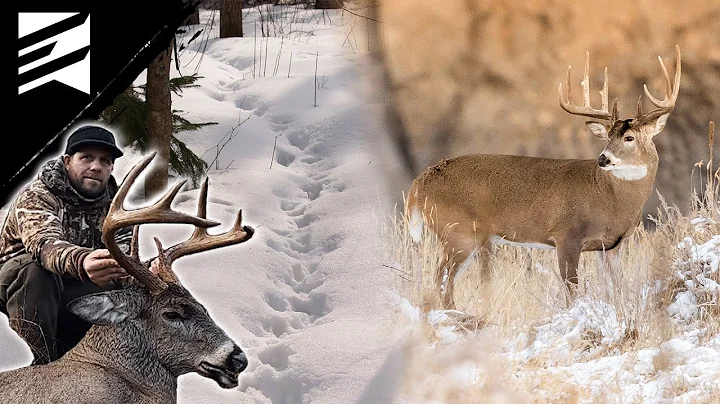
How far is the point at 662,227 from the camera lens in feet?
15.6

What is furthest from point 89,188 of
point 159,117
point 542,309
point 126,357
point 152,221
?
point 542,309

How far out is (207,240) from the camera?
349 centimetres

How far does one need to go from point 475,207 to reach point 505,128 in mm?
1004

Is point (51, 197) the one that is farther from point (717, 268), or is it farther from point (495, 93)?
point (495, 93)

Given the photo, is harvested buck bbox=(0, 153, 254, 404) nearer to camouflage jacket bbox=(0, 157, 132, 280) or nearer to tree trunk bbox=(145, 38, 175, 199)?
camouflage jacket bbox=(0, 157, 132, 280)

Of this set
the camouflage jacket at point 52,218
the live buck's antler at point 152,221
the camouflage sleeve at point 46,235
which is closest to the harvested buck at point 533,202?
the live buck's antler at point 152,221

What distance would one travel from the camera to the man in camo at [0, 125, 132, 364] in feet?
11.1

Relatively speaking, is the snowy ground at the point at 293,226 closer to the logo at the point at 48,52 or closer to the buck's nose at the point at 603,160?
the logo at the point at 48,52

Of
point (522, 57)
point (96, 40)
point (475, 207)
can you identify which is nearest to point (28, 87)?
point (96, 40)

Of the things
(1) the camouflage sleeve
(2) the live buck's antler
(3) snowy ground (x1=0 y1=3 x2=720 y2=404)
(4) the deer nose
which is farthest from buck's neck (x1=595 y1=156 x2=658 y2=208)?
(1) the camouflage sleeve

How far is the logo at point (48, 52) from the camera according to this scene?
3.48 meters

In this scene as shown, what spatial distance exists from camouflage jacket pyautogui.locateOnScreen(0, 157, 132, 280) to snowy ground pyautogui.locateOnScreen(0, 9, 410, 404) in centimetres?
22

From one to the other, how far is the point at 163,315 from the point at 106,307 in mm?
183

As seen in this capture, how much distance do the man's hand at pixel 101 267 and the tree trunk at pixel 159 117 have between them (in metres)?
1.39
